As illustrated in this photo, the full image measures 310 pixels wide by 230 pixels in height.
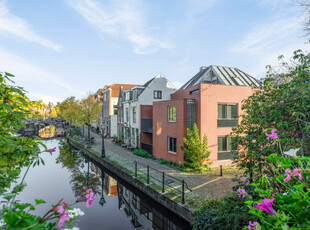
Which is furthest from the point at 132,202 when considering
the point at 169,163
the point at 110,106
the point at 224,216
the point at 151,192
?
the point at 110,106

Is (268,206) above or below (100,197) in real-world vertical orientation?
above

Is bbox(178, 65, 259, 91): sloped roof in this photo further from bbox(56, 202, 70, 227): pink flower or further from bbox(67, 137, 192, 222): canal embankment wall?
bbox(56, 202, 70, 227): pink flower

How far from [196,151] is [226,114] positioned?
472cm

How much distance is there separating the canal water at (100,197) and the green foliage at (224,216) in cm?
145

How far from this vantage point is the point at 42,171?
63.2 ft

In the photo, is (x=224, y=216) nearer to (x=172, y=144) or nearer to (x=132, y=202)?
(x=132, y=202)

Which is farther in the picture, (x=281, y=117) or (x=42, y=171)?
(x=42, y=171)

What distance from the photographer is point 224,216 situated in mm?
6465

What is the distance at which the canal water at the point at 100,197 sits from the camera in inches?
377

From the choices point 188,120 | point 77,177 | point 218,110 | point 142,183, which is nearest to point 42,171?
point 77,177

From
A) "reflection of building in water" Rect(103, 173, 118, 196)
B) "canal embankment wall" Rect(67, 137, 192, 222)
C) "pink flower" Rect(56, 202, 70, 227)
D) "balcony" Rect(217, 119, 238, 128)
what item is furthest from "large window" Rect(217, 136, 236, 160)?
"pink flower" Rect(56, 202, 70, 227)

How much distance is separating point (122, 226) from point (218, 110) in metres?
11.3

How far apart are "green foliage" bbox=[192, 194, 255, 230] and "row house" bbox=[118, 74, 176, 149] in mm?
14006

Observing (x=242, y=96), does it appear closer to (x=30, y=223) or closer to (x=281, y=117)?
(x=281, y=117)
